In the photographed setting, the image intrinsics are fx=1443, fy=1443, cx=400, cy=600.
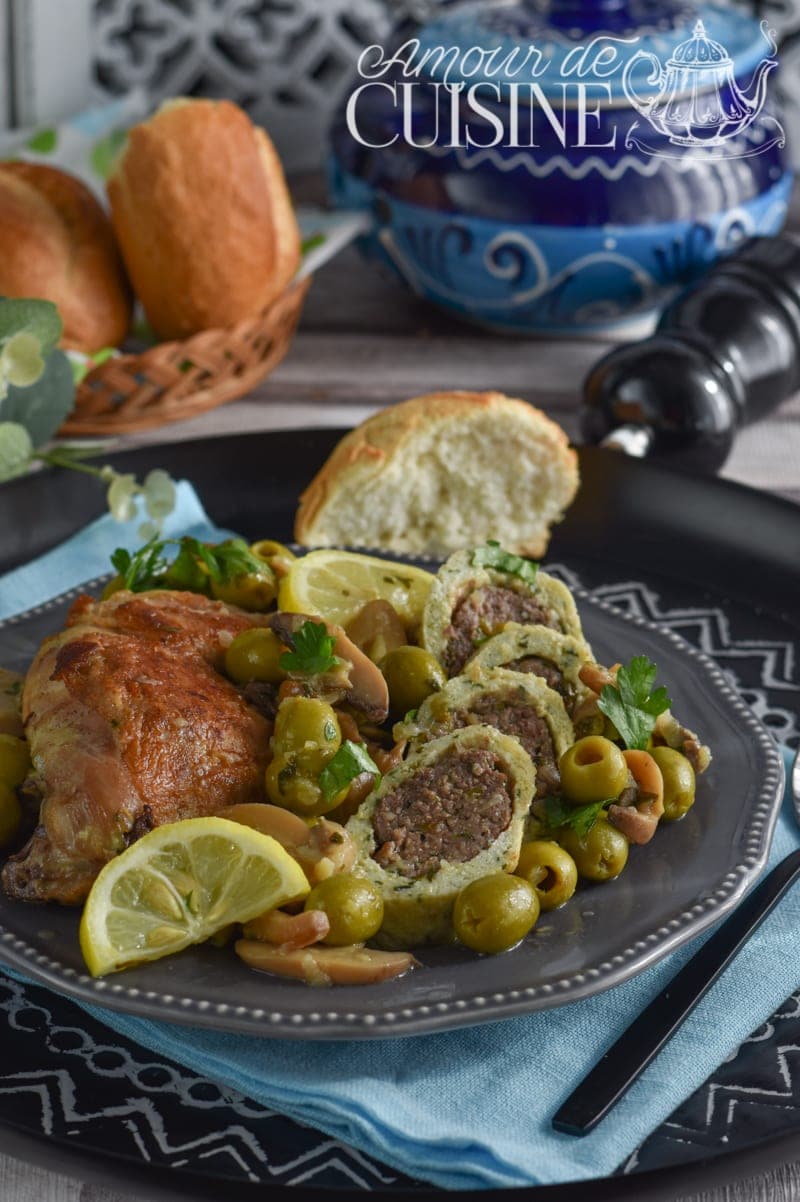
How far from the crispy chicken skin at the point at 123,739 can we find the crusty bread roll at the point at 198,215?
205 cm

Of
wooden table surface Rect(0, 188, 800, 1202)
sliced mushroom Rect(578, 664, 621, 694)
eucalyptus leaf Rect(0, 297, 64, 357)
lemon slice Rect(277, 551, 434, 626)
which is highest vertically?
eucalyptus leaf Rect(0, 297, 64, 357)

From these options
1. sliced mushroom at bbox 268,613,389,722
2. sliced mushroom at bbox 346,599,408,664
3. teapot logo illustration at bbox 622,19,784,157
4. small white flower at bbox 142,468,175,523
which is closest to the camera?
sliced mushroom at bbox 268,613,389,722

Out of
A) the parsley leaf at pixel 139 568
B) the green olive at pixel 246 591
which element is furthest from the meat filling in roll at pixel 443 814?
the parsley leaf at pixel 139 568

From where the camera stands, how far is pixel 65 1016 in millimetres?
2223

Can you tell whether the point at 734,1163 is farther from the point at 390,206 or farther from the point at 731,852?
the point at 390,206

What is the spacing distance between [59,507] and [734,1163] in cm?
244

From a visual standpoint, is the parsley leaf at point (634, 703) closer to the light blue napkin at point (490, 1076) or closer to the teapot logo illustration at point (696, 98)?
the light blue napkin at point (490, 1076)

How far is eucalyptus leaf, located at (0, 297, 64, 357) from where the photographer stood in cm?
345

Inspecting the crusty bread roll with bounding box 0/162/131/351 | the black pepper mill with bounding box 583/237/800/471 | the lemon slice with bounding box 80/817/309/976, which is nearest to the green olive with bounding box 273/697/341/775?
the lemon slice with bounding box 80/817/309/976

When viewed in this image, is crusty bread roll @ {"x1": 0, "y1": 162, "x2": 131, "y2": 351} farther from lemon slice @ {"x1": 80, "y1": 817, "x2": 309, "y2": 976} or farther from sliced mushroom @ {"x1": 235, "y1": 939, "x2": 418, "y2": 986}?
sliced mushroom @ {"x1": 235, "y1": 939, "x2": 418, "y2": 986}

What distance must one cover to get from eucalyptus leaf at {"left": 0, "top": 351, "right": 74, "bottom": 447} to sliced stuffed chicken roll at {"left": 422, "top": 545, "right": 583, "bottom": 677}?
1.44m

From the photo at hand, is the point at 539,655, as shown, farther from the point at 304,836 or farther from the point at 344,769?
the point at 304,836

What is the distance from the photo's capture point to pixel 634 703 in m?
2.52

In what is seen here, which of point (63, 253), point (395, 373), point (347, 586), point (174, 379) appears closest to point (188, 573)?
point (347, 586)
